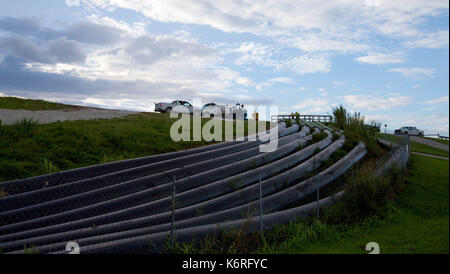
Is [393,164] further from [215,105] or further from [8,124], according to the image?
[215,105]

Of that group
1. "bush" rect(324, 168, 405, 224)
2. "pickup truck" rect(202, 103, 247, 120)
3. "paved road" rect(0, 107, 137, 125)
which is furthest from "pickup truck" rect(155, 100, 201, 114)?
"bush" rect(324, 168, 405, 224)

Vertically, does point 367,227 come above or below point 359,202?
below

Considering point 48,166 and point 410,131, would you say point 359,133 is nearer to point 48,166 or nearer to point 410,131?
point 48,166

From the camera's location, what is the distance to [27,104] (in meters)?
23.8

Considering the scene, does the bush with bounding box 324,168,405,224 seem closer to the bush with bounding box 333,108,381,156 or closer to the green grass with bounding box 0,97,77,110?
the bush with bounding box 333,108,381,156

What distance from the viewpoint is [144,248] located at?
6609mm

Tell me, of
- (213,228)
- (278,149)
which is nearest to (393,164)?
(278,149)

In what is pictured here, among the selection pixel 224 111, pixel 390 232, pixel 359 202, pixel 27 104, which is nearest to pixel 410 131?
pixel 224 111

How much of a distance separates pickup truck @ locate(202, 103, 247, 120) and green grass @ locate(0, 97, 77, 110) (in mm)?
11163

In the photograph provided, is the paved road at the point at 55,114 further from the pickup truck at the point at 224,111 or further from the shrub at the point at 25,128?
the pickup truck at the point at 224,111

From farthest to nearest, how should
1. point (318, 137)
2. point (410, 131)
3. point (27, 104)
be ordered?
point (410, 131)
point (27, 104)
point (318, 137)

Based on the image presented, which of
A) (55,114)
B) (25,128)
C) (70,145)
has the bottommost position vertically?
(70,145)

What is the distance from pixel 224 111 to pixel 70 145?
17955 mm

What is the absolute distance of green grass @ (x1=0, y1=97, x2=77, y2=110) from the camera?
2281 cm
